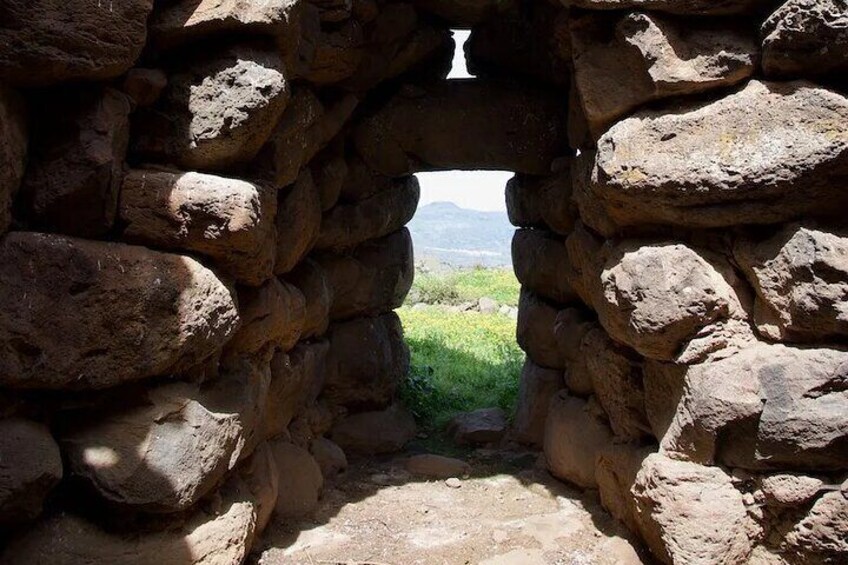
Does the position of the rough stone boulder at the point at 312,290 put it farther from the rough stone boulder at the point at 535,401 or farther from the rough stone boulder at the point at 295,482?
the rough stone boulder at the point at 535,401

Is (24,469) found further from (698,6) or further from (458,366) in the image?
(458,366)

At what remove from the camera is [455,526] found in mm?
4395

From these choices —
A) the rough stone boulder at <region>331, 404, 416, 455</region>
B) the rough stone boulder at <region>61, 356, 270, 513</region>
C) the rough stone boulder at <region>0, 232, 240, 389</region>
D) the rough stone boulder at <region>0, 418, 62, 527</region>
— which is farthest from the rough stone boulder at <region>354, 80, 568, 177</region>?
the rough stone boulder at <region>0, 418, 62, 527</region>

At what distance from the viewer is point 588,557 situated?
3.98 metres

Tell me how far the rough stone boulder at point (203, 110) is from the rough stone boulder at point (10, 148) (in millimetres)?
520

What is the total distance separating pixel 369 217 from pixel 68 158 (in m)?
2.77

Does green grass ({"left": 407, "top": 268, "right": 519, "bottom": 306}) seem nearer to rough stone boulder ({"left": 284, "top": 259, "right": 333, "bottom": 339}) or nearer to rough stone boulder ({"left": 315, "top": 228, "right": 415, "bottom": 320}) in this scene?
rough stone boulder ({"left": 315, "top": 228, "right": 415, "bottom": 320})

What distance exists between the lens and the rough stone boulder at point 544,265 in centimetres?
529

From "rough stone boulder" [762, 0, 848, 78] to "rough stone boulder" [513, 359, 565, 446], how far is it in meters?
2.73

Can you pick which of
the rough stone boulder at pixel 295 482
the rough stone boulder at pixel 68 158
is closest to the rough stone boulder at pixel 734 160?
the rough stone boulder at pixel 68 158

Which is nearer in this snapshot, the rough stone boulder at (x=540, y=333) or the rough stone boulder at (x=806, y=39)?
the rough stone boulder at (x=806, y=39)

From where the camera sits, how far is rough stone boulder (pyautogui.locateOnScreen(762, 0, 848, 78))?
3113 millimetres

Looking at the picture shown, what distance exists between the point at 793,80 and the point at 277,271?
268 cm

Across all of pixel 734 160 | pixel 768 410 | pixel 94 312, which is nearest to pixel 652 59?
pixel 734 160
